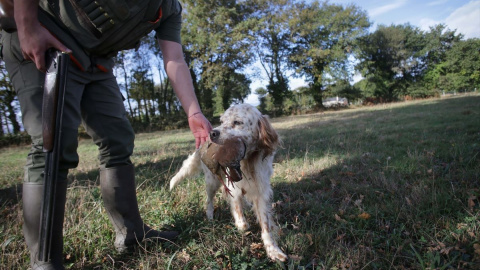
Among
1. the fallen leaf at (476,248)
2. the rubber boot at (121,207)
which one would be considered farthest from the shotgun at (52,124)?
the fallen leaf at (476,248)

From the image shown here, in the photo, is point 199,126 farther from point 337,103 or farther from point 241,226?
point 337,103

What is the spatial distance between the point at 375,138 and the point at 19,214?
6.28 m

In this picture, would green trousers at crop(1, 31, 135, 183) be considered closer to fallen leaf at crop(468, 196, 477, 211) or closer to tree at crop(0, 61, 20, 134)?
fallen leaf at crop(468, 196, 477, 211)

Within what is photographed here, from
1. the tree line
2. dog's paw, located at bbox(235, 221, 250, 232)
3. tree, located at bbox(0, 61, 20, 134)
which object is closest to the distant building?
the tree line

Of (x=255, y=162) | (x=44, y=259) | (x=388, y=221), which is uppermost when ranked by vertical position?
(x=255, y=162)

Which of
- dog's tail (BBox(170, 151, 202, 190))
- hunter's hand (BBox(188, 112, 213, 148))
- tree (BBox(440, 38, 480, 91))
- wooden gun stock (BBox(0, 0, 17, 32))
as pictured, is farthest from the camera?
tree (BBox(440, 38, 480, 91))

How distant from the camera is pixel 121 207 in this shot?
1957 mm

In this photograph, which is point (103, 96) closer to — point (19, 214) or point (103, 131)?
point (103, 131)

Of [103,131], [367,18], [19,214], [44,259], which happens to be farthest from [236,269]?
[367,18]

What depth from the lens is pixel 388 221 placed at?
2.29 metres

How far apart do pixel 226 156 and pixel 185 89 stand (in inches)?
23.1

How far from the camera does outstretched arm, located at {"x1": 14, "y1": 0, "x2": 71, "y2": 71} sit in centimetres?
136

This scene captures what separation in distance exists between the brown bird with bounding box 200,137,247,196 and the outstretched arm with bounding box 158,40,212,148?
0.40 ft

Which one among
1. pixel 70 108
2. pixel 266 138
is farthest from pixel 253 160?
pixel 70 108
